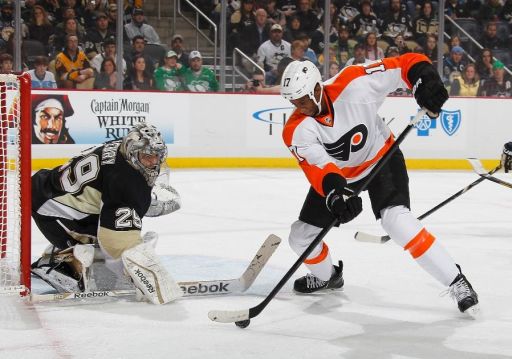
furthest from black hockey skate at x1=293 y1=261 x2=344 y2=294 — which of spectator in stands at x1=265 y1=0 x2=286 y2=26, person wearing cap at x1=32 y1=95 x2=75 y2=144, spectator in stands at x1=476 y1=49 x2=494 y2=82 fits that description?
spectator in stands at x1=476 y1=49 x2=494 y2=82

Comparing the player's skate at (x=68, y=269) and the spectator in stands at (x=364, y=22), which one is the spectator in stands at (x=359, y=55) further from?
the player's skate at (x=68, y=269)

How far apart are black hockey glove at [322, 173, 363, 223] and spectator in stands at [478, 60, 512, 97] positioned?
6.48 metres

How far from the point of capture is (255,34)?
338 inches

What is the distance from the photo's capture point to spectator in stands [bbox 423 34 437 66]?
890 cm

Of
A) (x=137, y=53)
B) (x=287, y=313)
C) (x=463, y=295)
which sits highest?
(x=137, y=53)

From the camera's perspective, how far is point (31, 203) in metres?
3.32

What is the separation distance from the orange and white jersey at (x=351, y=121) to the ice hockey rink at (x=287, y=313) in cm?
54

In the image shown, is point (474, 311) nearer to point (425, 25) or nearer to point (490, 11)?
point (425, 25)

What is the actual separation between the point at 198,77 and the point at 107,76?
92cm

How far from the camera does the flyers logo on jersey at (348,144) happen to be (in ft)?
10.3

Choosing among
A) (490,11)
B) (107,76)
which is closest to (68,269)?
(107,76)

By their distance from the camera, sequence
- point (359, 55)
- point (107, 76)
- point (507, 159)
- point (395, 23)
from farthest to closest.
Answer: point (395, 23) < point (359, 55) < point (107, 76) < point (507, 159)

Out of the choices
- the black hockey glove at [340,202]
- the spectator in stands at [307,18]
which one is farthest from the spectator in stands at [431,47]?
the black hockey glove at [340,202]

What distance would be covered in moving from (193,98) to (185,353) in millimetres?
5953
